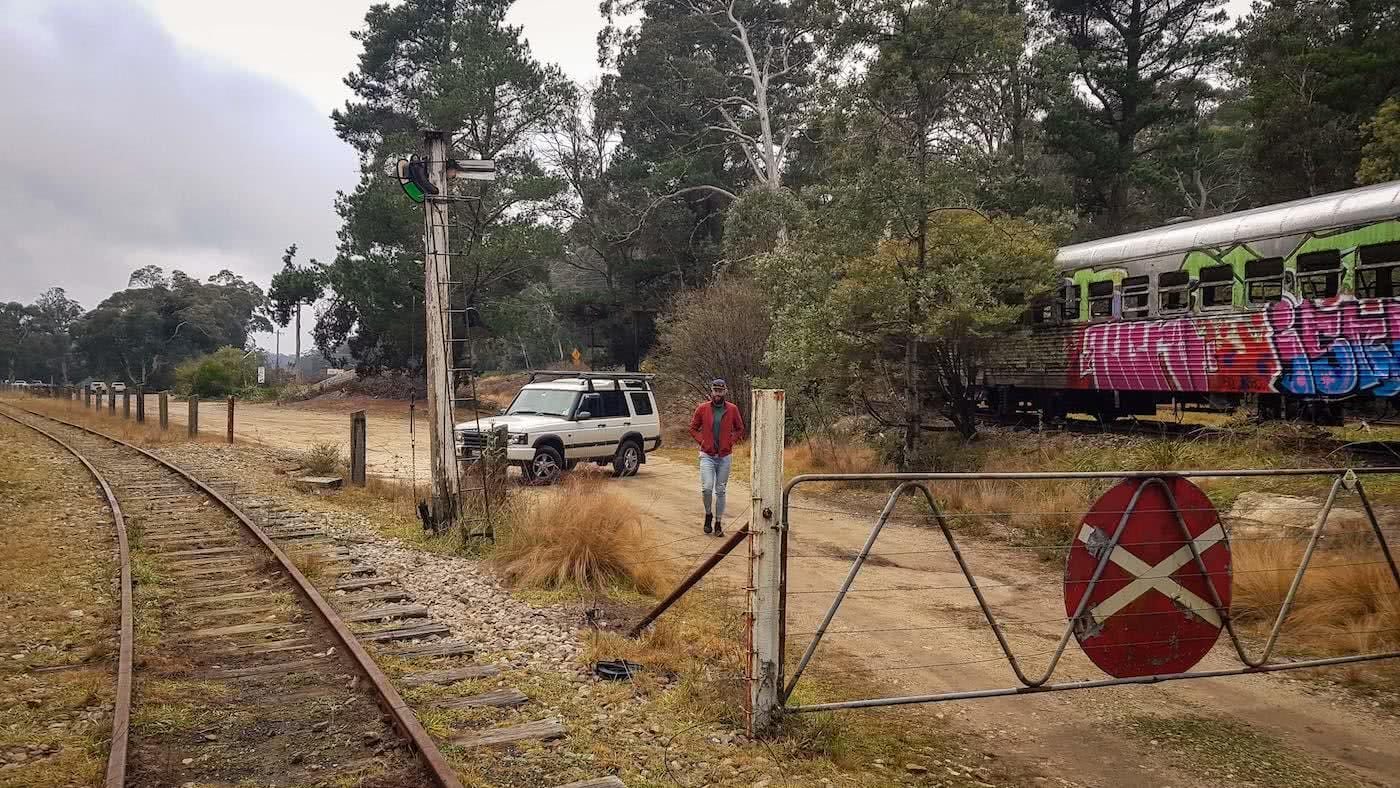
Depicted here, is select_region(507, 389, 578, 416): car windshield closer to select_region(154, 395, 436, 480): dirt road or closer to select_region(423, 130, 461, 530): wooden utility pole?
select_region(154, 395, 436, 480): dirt road

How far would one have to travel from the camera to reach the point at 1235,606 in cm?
723

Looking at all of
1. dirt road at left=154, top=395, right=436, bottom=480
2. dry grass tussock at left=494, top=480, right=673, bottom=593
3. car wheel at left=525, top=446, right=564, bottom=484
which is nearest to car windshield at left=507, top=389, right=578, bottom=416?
car wheel at left=525, top=446, right=564, bottom=484

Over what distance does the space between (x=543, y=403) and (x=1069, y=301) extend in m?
9.92

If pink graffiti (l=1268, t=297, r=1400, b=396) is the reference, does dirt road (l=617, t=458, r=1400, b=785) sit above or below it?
below

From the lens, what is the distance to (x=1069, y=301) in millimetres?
17797

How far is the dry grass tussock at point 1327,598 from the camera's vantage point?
623cm

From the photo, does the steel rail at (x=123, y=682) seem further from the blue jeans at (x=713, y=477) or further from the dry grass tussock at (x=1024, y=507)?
the dry grass tussock at (x=1024, y=507)

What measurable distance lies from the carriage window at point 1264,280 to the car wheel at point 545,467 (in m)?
10.8

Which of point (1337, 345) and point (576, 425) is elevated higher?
point (1337, 345)

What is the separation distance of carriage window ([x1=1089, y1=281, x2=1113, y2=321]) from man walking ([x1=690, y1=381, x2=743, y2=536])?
902cm

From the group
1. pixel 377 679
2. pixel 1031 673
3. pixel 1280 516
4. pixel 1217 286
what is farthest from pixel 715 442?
pixel 1217 286

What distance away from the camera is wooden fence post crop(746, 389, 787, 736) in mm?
4418

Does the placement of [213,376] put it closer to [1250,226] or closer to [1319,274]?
[1250,226]

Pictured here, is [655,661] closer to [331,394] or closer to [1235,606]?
[1235,606]
